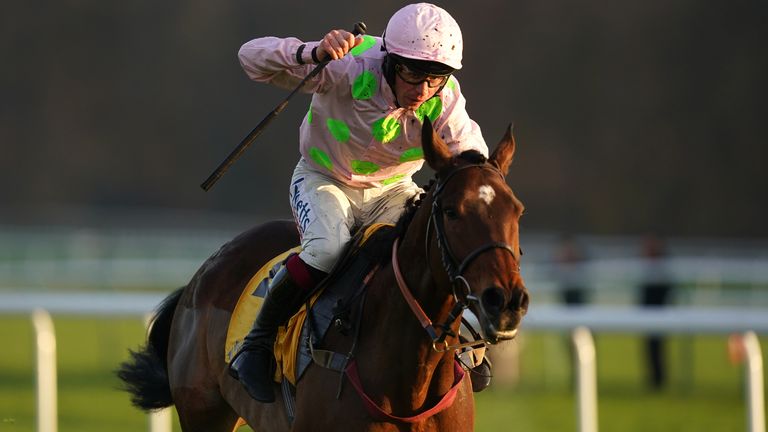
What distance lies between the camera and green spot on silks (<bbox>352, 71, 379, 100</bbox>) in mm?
4859

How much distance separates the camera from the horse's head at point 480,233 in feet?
12.5

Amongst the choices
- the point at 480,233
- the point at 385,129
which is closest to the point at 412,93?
the point at 385,129

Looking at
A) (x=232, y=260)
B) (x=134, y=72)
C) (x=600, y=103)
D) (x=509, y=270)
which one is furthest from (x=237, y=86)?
(x=509, y=270)

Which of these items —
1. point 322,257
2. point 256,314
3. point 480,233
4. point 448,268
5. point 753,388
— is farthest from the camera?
point 753,388

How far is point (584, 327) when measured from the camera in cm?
753

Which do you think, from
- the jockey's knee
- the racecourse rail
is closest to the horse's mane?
the jockey's knee

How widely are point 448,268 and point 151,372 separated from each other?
2.53 m

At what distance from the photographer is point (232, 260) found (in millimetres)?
5812

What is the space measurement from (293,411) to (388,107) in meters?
1.16

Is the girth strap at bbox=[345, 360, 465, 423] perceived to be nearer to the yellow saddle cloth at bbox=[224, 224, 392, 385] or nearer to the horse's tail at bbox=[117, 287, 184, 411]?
the yellow saddle cloth at bbox=[224, 224, 392, 385]

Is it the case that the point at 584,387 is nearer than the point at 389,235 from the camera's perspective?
No

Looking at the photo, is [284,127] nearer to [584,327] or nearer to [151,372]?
[584,327]

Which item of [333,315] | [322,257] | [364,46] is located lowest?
[333,315]

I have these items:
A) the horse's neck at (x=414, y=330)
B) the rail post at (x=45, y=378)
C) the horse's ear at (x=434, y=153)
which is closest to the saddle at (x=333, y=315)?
the horse's neck at (x=414, y=330)
